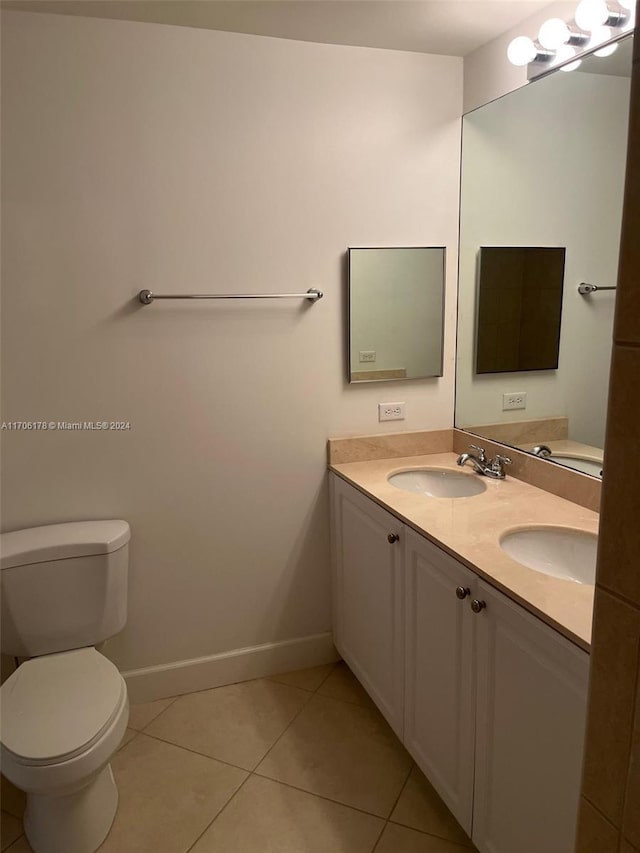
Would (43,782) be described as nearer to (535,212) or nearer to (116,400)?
(116,400)

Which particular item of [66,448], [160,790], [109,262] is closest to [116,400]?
[66,448]

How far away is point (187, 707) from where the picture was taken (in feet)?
7.72

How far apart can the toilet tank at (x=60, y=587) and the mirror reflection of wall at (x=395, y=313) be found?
3.63 ft

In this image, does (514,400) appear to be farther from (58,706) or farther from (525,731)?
(58,706)

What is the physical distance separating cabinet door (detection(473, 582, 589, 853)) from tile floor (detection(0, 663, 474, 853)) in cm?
35

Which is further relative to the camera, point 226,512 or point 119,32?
point 226,512

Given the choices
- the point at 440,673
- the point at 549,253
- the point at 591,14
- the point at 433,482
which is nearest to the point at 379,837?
the point at 440,673

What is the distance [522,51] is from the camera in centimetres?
191

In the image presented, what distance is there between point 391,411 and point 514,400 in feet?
1.56

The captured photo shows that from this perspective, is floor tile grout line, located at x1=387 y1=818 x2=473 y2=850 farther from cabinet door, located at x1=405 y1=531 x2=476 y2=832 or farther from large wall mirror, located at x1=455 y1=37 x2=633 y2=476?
large wall mirror, located at x1=455 y1=37 x2=633 y2=476

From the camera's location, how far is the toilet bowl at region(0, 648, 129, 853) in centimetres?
158

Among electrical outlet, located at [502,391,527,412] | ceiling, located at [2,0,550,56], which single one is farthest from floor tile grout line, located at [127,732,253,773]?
ceiling, located at [2,0,550,56]

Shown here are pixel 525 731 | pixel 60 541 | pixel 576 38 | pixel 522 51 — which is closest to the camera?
pixel 525 731

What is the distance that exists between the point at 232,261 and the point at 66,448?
863mm
